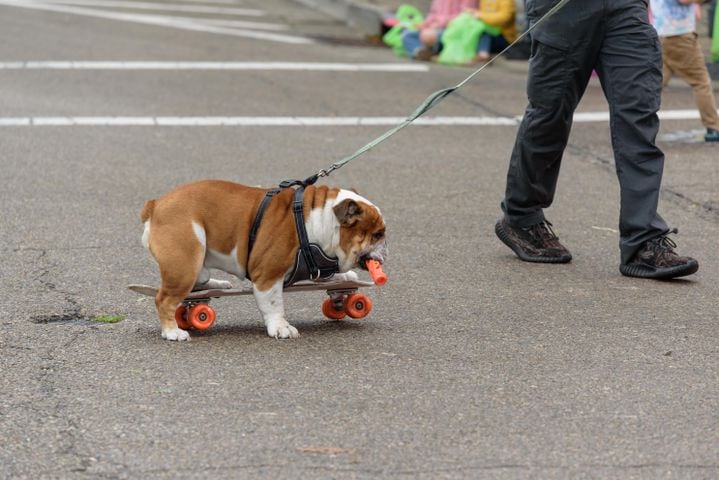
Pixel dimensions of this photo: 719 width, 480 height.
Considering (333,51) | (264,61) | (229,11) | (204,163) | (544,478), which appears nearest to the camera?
(544,478)

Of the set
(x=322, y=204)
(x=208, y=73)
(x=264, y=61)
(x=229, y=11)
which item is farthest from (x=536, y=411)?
(x=229, y=11)

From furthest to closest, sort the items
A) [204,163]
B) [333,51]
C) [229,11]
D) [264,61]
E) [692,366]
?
[229,11]
[333,51]
[264,61]
[204,163]
[692,366]

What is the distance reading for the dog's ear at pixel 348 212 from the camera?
509 cm

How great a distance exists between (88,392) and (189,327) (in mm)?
805

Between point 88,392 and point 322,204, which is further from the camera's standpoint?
point 322,204

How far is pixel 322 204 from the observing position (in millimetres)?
5215

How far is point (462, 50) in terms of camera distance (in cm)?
1474

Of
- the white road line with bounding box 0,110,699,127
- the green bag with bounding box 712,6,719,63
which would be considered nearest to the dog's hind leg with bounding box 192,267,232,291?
the white road line with bounding box 0,110,699,127

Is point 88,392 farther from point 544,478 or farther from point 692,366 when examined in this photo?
point 692,366

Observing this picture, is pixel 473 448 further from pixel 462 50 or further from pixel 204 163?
pixel 462 50

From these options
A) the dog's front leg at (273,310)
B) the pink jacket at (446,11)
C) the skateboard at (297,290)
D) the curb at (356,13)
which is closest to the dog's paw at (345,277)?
the skateboard at (297,290)

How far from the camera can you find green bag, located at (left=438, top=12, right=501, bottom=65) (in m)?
14.7

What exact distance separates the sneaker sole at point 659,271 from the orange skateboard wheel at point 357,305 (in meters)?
1.61

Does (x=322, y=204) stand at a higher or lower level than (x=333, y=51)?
higher
